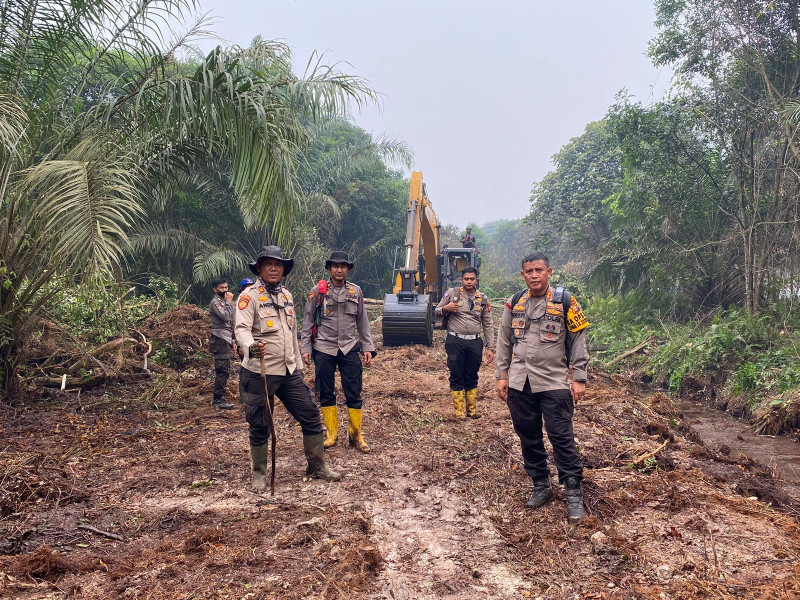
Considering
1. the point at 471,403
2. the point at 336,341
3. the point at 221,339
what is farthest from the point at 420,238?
the point at 336,341

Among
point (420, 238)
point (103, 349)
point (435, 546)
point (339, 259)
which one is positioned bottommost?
point (435, 546)

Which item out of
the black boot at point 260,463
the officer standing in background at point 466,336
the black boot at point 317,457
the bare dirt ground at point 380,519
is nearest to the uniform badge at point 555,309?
the bare dirt ground at point 380,519

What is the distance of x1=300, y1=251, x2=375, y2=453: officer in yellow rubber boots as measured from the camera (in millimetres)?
5652

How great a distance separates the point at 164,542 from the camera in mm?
3551

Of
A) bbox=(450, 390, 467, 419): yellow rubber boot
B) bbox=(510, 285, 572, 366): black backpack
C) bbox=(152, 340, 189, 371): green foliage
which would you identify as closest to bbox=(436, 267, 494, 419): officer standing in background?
bbox=(450, 390, 467, 419): yellow rubber boot

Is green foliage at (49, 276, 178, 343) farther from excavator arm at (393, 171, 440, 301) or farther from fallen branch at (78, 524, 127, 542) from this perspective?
excavator arm at (393, 171, 440, 301)

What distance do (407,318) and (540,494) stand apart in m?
8.25

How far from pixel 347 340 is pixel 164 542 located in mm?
2559

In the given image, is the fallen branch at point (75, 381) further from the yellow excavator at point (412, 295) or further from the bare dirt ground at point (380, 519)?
the yellow excavator at point (412, 295)

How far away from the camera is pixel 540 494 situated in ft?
14.1

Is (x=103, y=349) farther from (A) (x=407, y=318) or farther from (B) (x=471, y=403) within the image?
(A) (x=407, y=318)

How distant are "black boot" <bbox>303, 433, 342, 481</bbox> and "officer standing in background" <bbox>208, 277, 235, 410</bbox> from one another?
10.5 feet

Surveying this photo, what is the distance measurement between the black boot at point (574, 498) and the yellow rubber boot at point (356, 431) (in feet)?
7.28

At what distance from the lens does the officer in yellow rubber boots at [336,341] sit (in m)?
5.65
